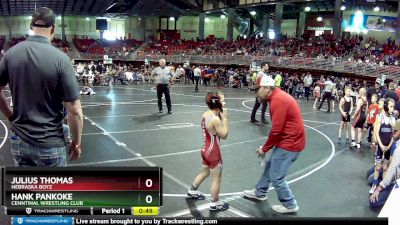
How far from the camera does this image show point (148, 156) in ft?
27.7

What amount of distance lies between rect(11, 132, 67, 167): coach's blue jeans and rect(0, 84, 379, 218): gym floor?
102 inches

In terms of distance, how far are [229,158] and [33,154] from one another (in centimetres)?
586

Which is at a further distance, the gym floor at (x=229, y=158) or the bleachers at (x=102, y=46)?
the bleachers at (x=102, y=46)

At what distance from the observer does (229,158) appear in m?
8.50

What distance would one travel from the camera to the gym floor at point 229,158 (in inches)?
231

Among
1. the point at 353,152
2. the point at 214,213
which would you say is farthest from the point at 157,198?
the point at 353,152

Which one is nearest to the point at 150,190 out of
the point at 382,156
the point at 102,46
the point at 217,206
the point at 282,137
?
the point at 217,206

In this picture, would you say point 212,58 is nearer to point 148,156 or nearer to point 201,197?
point 148,156

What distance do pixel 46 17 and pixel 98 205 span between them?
159cm

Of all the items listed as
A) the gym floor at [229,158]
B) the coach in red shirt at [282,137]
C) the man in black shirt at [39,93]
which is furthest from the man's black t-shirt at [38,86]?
the coach in red shirt at [282,137]

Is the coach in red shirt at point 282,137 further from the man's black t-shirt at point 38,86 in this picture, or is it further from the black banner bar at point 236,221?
the black banner bar at point 236,221

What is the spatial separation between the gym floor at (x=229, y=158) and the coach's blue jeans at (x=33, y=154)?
8.47ft

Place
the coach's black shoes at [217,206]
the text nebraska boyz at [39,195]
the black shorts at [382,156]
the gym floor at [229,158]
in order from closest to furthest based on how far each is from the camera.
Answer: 1. the text nebraska boyz at [39,195]
2. the coach's black shoes at [217,206]
3. the gym floor at [229,158]
4. the black shorts at [382,156]

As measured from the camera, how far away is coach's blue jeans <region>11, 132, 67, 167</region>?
9.92 ft
